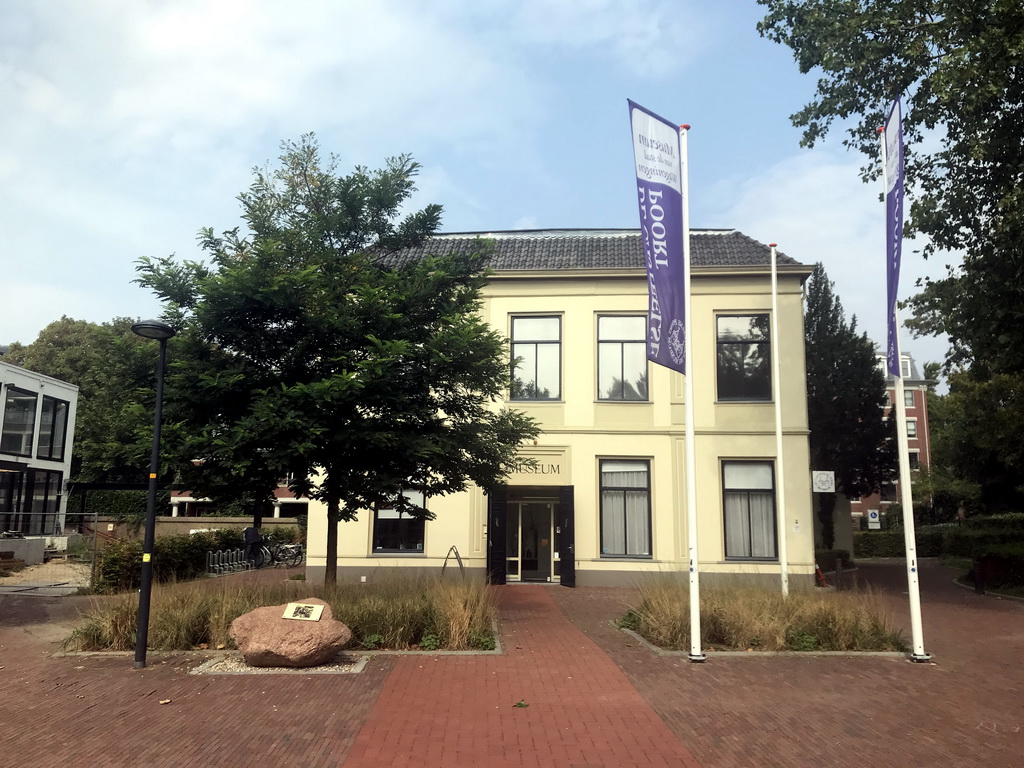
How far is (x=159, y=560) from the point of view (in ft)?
60.1

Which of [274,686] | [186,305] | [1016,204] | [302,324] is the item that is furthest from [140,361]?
[1016,204]

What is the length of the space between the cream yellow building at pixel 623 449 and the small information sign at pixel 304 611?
34.3 ft

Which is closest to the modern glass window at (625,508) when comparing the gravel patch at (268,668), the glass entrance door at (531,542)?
the glass entrance door at (531,542)

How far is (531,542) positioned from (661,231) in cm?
1212

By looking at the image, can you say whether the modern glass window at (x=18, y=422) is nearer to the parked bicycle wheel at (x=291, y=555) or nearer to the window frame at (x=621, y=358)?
the parked bicycle wheel at (x=291, y=555)

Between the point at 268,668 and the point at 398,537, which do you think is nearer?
the point at 268,668

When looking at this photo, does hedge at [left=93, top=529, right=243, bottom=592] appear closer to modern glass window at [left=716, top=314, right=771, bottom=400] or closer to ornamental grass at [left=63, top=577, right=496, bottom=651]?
ornamental grass at [left=63, top=577, right=496, bottom=651]

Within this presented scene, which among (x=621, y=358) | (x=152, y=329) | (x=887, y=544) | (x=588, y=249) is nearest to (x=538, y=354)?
(x=621, y=358)

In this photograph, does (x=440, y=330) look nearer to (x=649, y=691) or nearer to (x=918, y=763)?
(x=649, y=691)

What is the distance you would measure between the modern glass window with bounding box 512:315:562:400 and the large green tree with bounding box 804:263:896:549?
54.5 feet

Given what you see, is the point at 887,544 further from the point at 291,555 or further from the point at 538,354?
the point at 291,555

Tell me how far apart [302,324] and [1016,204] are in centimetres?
1307

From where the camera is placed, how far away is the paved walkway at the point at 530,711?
6320mm

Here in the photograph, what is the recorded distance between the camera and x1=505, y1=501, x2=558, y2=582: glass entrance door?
821 inches
